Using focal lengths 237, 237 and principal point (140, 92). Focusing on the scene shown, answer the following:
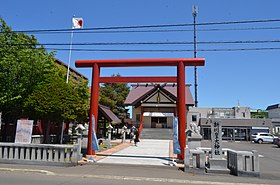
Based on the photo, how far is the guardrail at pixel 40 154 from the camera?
441 inches

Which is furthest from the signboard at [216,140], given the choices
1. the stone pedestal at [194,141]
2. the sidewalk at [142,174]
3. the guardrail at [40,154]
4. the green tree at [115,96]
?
the green tree at [115,96]

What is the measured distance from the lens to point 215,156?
34.2ft

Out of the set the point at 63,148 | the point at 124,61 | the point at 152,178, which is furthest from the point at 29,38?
the point at 152,178

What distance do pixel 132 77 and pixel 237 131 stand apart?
1281 inches

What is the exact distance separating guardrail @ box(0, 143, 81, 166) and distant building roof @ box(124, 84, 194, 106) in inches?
1009

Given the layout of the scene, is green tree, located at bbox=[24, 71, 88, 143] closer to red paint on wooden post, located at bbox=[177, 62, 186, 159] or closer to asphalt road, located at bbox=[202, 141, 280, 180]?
red paint on wooden post, located at bbox=[177, 62, 186, 159]

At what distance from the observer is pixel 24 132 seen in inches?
472

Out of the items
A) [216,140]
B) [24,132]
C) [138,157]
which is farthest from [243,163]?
Answer: [24,132]

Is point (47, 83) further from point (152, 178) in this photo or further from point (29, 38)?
point (152, 178)

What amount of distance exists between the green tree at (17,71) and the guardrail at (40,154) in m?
6.42

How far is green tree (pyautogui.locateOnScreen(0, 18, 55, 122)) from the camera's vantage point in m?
17.2

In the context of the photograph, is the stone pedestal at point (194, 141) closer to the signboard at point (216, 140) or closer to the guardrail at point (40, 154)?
the signboard at point (216, 140)

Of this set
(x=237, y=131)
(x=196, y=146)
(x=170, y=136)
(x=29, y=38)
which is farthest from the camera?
(x=237, y=131)

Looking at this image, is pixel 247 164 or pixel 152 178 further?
pixel 247 164
